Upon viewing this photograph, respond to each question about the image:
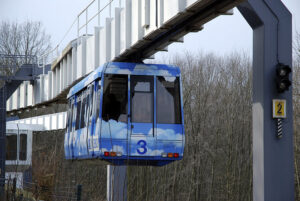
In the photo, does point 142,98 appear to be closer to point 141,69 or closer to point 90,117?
point 141,69

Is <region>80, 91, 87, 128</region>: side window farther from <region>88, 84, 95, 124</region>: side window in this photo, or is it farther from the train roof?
the train roof

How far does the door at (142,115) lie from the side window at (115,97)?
170 millimetres

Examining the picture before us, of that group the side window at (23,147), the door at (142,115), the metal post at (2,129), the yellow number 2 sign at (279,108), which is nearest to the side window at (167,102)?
the door at (142,115)

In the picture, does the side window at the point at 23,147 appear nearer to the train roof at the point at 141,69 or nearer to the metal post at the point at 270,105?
the train roof at the point at 141,69

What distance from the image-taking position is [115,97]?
1570 centimetres

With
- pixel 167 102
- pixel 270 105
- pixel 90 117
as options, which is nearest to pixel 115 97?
pixel 90 117

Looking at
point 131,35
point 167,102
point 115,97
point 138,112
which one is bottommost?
point 138,112

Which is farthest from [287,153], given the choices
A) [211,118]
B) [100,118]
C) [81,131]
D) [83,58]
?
[211,118]

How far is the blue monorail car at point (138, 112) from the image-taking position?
15.3 m

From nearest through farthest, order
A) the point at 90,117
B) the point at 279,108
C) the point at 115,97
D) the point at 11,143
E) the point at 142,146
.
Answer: the point at 279,108
the point at 142,146
the point at 115,97
the point at 90,117
the point at 11,143

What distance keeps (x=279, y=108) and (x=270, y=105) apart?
0.19m

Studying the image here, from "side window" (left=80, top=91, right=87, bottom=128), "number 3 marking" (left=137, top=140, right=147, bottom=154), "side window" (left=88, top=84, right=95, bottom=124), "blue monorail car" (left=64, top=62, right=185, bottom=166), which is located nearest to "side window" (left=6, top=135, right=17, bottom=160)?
"side window" (left=80, top=91, right=87, bottom=128)

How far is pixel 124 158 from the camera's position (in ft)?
50.1

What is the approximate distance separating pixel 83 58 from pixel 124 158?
19.4 feet
